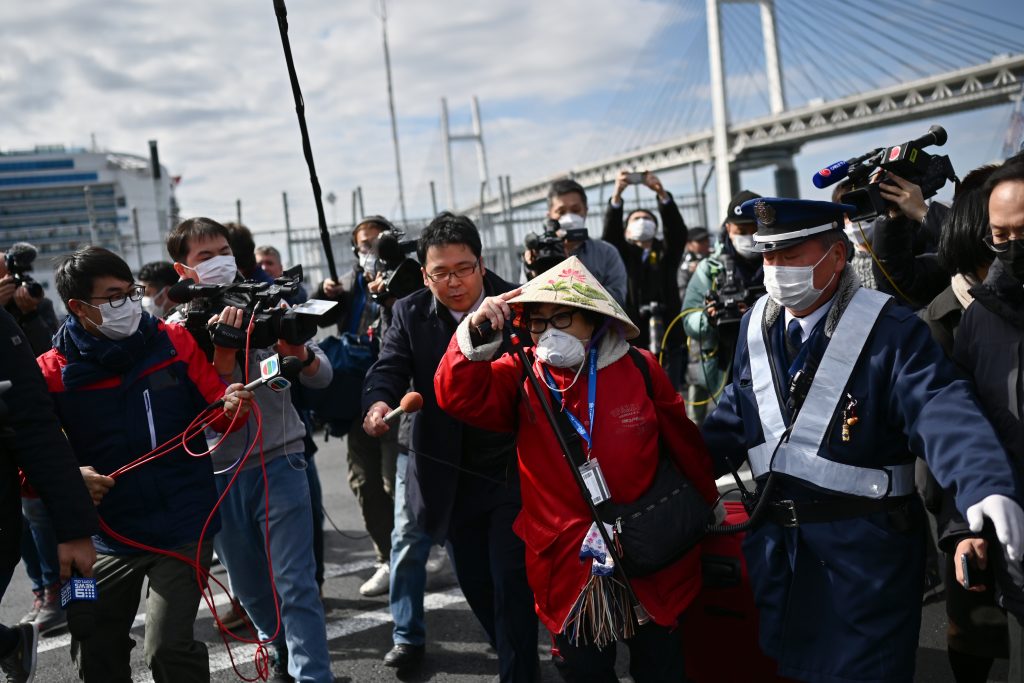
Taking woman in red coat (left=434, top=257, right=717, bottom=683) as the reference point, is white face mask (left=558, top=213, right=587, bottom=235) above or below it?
above

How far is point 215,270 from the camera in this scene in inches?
154

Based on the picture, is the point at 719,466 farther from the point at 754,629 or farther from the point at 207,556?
the point at 207,556

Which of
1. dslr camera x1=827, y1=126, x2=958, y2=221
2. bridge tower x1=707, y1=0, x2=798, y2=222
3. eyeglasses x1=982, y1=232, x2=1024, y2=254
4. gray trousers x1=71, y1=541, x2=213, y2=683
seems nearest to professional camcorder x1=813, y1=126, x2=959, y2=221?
dslr camera x1=827, y1=126, x2=958, y2=221

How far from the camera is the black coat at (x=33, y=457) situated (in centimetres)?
284

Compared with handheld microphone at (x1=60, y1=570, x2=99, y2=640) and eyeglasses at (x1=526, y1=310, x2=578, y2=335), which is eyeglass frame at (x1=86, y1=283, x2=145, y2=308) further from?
eyeglasses at (x1=526, y1=310, x2=578, y2=335)

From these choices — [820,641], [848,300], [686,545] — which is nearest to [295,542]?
[686,545]

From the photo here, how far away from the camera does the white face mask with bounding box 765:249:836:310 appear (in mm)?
2660

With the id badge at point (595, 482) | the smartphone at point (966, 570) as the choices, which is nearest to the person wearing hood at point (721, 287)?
the id badge at point (595, 482)

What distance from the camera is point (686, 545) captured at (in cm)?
280

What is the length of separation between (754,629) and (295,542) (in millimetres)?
1824

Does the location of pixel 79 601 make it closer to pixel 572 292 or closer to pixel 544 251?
pixel 572 292

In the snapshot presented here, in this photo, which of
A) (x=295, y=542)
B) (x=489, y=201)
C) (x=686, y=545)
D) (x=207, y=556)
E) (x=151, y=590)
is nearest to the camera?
(x=686, y=545)

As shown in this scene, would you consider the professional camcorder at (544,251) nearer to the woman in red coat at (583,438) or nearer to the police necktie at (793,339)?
the woman in red coat at (583,438)

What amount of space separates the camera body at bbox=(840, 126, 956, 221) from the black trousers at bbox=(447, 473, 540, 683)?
1.64 metres
